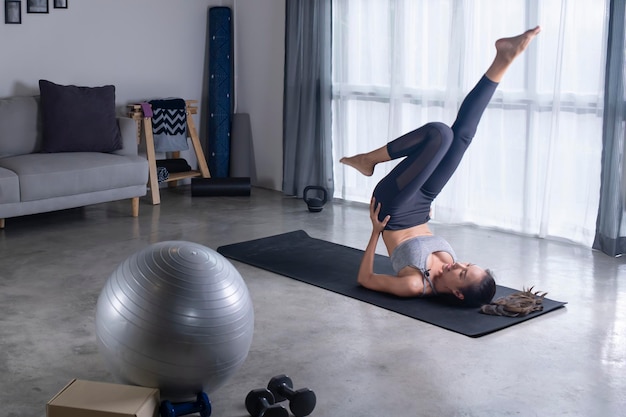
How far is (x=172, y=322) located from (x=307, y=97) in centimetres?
431

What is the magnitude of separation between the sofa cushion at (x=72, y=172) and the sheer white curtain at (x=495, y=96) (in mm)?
1699

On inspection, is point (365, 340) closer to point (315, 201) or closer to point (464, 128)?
point (464, 128)

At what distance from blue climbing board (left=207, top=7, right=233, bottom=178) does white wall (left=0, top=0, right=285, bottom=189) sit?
15cm

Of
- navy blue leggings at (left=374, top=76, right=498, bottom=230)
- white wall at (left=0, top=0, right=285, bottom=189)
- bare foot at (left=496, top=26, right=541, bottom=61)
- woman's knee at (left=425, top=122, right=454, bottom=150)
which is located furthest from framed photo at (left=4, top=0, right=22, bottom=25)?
bare foot at (left=496, top=26, right=541, bottom=61)

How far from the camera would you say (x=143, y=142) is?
22.2 feet

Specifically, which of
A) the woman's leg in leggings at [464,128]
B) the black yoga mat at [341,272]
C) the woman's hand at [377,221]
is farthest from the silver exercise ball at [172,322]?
the woman's leg in leggings at [464,128]

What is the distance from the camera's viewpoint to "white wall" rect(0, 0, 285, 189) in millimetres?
6355

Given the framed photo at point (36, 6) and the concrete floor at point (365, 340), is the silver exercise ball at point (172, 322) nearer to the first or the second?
the concrete floor at point (365, 340)

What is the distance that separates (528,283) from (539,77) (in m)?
1.51

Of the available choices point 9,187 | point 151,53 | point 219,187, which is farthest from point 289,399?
point 151,53

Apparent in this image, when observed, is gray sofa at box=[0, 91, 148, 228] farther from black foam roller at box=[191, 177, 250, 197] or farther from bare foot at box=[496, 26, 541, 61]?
bare foot at box=[496, 26, 541, 61]

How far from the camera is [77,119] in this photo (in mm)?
6016

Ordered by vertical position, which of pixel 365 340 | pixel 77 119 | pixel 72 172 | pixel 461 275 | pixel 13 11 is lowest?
pixel 365 340

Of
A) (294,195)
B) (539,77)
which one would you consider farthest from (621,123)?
(294,195)
